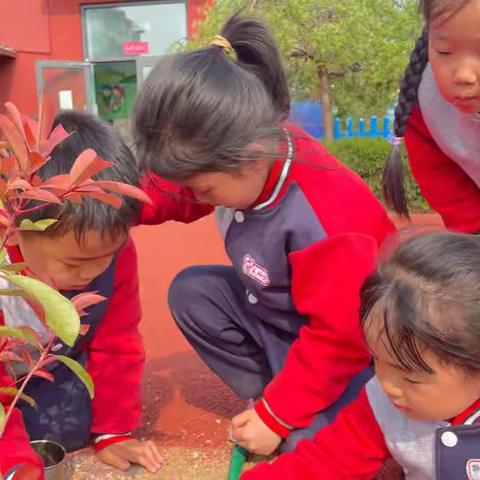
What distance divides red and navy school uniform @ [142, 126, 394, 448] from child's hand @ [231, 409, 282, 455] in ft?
0.05

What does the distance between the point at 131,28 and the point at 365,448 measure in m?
10.1

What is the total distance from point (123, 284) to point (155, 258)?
2.07 meters

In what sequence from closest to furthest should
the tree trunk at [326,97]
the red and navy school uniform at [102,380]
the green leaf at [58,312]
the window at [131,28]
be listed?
the green leaf at [58,312] → the red and navy school uniform at [102,380] → the tree trunk at [326,97] → the window at [131,28]

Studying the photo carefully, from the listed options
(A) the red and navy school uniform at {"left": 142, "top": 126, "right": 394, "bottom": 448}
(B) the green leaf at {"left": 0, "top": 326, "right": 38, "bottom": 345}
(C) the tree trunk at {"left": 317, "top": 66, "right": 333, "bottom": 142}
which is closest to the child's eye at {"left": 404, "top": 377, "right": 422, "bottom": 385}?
(A) the red and navy school uniform at {"left": 142, "top": 126, "right": 394, "bottom": 448}

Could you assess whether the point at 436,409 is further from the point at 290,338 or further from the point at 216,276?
the point at 216,276

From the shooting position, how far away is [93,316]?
5.15 ft

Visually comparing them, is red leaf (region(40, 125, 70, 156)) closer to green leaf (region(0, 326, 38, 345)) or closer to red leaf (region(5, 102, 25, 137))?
red leaf (region(5, 102, 25, 137))

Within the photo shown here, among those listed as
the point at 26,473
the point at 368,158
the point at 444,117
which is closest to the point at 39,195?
the point at 26,473

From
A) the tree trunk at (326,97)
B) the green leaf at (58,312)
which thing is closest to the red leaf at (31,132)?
the green leaf at (58,312)

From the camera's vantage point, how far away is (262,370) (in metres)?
1.67

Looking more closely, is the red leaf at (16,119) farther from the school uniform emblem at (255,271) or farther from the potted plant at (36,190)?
the school uniform emblem at (255,271)

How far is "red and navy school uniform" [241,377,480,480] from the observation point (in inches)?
45.0

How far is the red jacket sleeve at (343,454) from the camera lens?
1.20m

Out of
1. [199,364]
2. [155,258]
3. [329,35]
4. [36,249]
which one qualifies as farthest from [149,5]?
[36,249]
